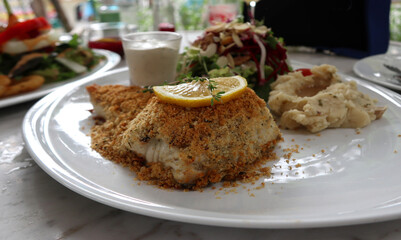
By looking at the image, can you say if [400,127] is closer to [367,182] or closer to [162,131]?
[367,182]

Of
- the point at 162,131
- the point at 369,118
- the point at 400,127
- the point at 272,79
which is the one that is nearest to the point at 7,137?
the point at 162,131

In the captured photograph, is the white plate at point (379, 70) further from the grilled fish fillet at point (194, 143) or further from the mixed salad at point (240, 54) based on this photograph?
the grilled fish fillet at point (194, 143)

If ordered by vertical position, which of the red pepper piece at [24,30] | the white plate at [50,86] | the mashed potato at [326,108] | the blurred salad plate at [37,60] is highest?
the red pepper piece at [24,30]

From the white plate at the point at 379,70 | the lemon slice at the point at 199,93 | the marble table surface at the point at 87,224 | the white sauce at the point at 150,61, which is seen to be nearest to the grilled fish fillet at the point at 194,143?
the lemon slice at the point at 199,93

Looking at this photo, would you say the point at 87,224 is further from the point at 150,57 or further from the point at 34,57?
the point at 34,57

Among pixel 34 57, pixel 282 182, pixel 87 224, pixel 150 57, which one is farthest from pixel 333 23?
pixel 87 224
